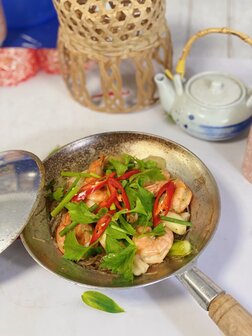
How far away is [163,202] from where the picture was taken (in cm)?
78

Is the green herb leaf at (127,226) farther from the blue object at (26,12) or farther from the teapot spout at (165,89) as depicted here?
the blue object at (26,12)

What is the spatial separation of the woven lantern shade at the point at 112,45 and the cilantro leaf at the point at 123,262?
15.7 inches

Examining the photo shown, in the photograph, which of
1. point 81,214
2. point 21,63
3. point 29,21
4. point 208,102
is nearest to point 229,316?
point 81,214

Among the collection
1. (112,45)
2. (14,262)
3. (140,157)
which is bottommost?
(14,262)

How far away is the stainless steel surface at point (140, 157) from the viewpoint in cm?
72

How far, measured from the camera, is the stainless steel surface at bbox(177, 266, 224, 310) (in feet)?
2.19

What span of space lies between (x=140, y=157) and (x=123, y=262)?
0.78ft

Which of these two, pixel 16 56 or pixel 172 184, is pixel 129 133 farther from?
pixel 16 56

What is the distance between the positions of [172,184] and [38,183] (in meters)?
0.21

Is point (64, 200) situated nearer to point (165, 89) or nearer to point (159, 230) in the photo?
point (159, 230)

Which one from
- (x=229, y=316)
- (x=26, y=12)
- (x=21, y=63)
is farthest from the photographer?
(x=26, y=12)

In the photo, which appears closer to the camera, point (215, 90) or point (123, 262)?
point (123, 262)

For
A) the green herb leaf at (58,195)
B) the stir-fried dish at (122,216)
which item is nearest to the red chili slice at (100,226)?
the stir-fried dish at (122,216)

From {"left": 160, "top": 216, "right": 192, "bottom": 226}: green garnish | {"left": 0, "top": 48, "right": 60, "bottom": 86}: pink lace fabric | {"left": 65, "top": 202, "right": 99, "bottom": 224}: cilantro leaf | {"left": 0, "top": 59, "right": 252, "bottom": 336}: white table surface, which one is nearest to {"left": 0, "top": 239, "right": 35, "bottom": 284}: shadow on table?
{"left": 0, "top": 59, "right": 252, "bottom": 336}: white table surface
